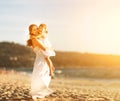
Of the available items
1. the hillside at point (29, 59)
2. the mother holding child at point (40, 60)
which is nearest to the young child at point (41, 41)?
the mother holding child at point (40, 60)

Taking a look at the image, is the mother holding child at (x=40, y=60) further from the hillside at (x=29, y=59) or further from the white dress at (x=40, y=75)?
the hillside at (x=29, y=59)

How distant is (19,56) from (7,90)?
60.5ft

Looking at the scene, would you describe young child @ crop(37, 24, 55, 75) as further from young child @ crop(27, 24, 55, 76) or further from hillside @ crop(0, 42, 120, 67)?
hillside @ crop(0, 42, 120, 67)

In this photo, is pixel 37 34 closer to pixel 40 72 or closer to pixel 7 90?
pixel 40 72

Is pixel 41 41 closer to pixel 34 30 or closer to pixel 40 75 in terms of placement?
pixel 34 30

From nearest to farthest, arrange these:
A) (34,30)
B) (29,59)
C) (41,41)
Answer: (34,30), (41,41), (29,59)

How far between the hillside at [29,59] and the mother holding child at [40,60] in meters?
17.1

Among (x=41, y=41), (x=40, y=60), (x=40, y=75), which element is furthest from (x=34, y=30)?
(x=40, y=75)

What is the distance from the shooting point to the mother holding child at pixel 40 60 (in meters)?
9.55

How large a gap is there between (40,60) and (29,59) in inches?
790

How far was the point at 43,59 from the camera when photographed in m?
9.70

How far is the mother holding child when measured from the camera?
9.55 metres

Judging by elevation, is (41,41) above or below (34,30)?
below

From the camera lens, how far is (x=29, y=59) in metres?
29.7
